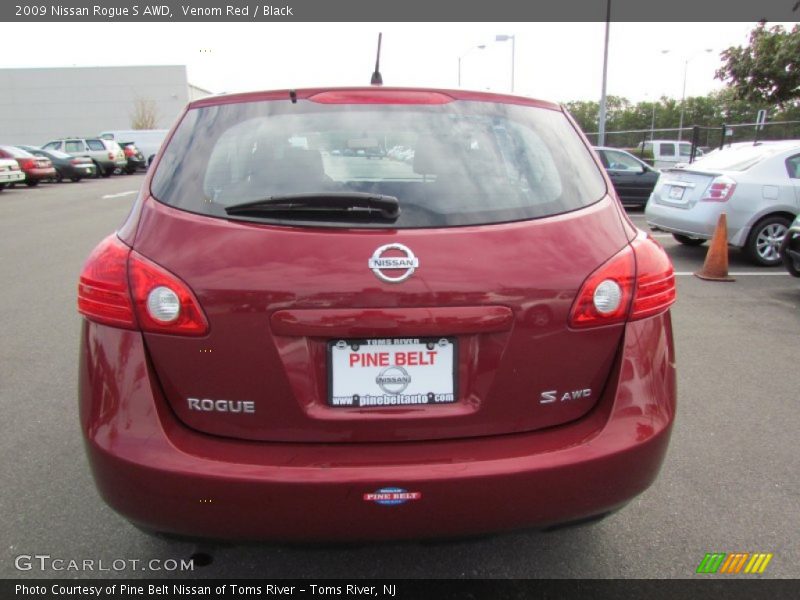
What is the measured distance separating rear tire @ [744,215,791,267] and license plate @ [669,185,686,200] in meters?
0.99

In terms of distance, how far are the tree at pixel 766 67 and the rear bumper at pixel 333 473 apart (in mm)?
19352

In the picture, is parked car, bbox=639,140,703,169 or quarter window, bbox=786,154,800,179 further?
parked car, bbox=639,140,703,169

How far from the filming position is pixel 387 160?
2090mm

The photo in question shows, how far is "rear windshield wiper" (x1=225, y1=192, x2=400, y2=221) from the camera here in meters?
1.88

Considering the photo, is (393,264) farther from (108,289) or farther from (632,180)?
(632,180)

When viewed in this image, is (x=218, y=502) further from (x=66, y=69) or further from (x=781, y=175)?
(x=66, y=69)

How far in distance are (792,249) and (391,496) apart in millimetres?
6341

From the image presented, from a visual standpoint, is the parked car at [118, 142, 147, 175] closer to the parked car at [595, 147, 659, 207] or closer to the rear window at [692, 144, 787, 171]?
the parked car at [595, 147, 659, 207]

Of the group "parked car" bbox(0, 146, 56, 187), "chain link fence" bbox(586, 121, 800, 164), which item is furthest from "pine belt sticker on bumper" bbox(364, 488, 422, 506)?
"parked car" bbox(0, 146, 56, 187)

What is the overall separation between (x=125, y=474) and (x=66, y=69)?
77372 mm

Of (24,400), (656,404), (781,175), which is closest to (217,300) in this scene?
(656,404)

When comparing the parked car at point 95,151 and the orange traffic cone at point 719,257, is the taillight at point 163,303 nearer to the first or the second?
the orange traffic cone at point 719,257

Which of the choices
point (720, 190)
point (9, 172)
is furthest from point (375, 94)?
point (9, 172)

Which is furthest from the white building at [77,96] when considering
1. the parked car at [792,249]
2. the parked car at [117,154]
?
the parked car at [792,249]
